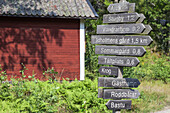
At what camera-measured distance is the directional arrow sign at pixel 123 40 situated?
5.04 m

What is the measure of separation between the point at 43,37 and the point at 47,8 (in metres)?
1.35

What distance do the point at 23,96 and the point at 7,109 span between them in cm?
82

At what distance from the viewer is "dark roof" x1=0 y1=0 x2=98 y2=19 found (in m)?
11.0

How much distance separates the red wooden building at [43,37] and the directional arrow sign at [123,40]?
19.9 feet

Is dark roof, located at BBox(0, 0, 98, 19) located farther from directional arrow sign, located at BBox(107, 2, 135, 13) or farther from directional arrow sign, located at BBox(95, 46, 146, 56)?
directional arrow sign, located at BBox(95, 46, 146, 56)

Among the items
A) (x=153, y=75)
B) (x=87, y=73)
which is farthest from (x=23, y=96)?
(x=153, y=75)

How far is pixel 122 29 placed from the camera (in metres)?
5.32

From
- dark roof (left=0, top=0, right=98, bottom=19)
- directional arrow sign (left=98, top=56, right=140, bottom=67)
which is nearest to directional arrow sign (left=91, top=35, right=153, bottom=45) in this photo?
directional arrow sign (left=98, top=56, right=140, bottom=67)

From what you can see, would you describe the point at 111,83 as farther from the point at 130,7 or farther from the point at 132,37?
the point at 130,7

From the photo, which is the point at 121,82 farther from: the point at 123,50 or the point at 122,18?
the point at 122,18

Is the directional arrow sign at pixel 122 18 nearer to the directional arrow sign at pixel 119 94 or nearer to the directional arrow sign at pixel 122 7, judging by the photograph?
the directional arrow sign at pixel 122 7

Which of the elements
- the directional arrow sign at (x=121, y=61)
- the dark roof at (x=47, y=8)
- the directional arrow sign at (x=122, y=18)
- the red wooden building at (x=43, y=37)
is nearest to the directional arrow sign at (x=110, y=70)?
the directional arrow sign at (x=121, y=61)

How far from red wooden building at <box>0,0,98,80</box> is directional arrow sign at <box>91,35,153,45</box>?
6054 millimetres

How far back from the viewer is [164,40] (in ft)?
72.0
